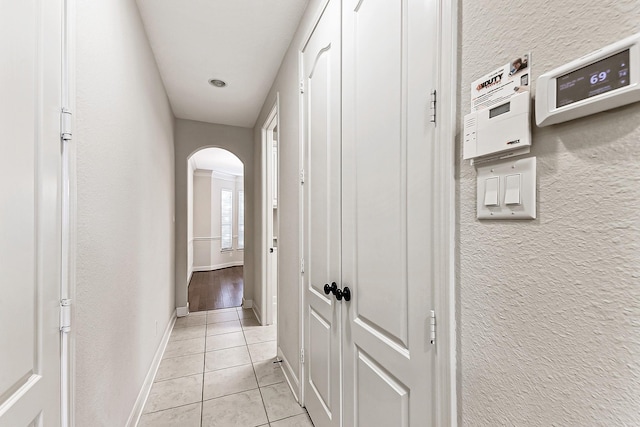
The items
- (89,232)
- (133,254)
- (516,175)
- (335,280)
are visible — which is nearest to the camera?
(516,175)

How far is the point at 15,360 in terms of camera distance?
67cm

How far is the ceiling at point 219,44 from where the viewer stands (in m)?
1.79

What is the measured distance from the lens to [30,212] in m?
0.73

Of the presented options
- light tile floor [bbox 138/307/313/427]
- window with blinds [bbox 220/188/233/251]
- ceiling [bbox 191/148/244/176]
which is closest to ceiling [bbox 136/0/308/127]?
ceiling [bbox 191/148/244/176]

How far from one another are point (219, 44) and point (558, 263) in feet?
8.19

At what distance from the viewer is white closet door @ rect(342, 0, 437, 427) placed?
0.80 meters

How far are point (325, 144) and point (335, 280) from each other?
0.73m

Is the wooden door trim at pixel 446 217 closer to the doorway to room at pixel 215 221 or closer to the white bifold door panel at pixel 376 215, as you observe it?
the white bifold door panel at pixel 376 215

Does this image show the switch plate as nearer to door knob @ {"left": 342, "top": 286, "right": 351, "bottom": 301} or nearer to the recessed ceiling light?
door knob @ {"left": 342, "top": 286, "right": 351, "bottom": 301}

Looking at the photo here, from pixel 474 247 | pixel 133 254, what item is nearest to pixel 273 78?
pixel 133 254

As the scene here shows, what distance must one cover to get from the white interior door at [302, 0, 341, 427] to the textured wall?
2.43 ft

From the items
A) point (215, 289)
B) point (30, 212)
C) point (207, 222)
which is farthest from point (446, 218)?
point (207, 222)

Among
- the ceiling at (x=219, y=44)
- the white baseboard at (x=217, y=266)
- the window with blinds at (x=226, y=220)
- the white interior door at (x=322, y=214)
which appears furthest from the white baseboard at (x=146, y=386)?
the window with blinds at (x=226, y=220)

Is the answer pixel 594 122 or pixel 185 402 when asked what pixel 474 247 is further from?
pixel 185 402
